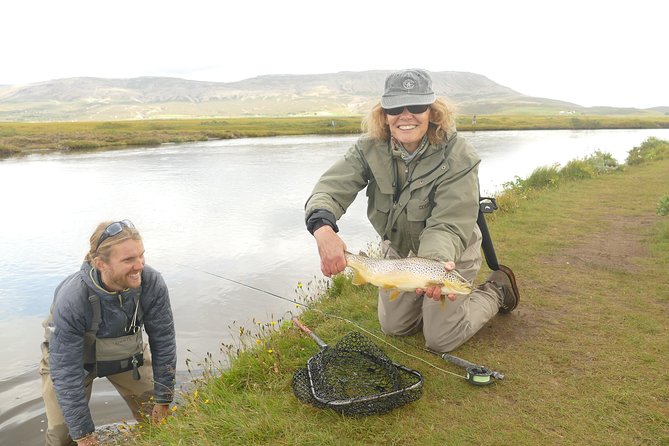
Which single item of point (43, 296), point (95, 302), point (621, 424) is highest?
point (95, 302)

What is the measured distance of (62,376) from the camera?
11.2 ft

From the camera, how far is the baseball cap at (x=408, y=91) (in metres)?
3.65

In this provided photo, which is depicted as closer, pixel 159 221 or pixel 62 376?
pixel 62 376

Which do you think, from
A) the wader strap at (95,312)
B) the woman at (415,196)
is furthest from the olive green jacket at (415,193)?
the wader strap at (95,312)

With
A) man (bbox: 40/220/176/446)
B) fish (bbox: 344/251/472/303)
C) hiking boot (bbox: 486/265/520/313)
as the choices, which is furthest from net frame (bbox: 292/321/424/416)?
hiking boot (bbox: 486/265/520/313)

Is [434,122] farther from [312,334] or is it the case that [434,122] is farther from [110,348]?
[110,348]

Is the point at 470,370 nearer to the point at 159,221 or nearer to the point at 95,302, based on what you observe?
the point at 95,302

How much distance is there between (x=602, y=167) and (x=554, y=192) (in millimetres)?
4920

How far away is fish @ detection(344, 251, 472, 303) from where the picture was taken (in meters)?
3.20

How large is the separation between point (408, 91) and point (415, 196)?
81 centimetres

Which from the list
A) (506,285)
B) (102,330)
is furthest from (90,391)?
(506,285)

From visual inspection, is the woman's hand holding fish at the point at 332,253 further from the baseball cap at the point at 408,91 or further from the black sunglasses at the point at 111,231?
the black sunglasses at the point at 111,231

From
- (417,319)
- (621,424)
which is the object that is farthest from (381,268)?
(621,424)

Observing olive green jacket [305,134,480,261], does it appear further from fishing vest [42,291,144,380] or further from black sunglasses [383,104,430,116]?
fishing vest [42,291,144,380]
